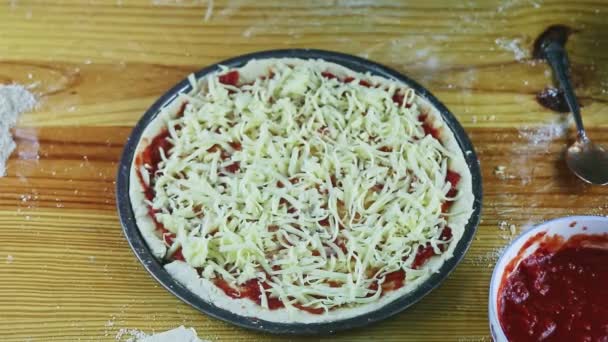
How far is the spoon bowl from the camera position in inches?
88.0

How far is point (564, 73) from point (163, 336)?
165 cm

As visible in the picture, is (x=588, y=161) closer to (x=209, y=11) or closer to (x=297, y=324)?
(x=297, y=324)

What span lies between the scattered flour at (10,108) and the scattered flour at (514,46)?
1743mm

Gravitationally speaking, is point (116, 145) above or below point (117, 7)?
below

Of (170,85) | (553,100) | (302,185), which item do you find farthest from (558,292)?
(170,85)

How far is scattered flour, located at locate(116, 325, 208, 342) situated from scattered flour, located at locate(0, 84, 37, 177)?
2.56 ft

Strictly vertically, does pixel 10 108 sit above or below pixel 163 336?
above

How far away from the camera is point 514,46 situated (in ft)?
8.64

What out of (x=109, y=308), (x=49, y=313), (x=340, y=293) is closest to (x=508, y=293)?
(x=340, y=293)

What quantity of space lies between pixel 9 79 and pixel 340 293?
4.92 feet

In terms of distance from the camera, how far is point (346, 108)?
222cm

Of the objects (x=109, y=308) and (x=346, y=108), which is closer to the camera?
(x=109, y=308)

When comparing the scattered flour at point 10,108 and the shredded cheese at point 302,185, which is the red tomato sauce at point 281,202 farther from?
the scattered flour at point 10,108

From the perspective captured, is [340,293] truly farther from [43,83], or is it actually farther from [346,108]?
[43,83]
